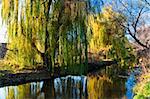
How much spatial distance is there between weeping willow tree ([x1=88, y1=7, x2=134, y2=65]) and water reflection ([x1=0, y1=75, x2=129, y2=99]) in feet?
11.5

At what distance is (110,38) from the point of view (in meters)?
21.5

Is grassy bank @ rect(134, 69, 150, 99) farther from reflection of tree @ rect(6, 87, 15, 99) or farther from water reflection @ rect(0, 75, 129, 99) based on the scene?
reflection of tree @ rect(6, 87, 15, 99)

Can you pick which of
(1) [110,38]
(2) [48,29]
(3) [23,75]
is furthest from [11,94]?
(1) [110,38]

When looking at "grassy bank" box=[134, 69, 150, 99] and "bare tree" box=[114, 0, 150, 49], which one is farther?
"bare tree" box=[114, 0, 150, 49]

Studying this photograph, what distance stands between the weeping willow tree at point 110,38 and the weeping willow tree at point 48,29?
2876 mm

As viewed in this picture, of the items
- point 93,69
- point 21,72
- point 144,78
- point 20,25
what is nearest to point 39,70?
point 21,72

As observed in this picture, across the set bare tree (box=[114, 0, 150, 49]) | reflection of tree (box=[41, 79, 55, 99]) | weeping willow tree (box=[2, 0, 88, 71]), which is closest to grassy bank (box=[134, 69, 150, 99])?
reflection of tree (box=[41, 79, 55, 99])

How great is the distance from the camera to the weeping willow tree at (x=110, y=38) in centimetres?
2034

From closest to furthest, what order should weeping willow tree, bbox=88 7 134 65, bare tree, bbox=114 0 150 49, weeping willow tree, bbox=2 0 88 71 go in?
weeping willow tree, bbox=2 0 88 71
bare tree, bbox=114 0 150 49
weeping willow tree, bbox=88 7 134 65

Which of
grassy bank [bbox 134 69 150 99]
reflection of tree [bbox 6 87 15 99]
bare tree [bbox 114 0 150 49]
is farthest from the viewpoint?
bare tree [bbox 114 0 150 49]

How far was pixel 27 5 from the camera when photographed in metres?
16.2

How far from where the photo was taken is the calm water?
42.5 feet

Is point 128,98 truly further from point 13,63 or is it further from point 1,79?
point 13,63

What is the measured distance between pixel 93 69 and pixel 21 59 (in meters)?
6.05
